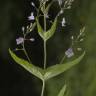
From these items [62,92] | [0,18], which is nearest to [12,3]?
[0,18]

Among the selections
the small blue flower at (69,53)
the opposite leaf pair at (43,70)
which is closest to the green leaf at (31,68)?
the opposite leaf pair at (43,70)

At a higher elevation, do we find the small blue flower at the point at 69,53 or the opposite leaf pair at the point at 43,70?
the small blue flower at the point at 69,53

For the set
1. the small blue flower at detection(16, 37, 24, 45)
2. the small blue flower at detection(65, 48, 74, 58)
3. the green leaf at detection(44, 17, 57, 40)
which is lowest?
the small blue flower at detection(65, 48, 74, 58)

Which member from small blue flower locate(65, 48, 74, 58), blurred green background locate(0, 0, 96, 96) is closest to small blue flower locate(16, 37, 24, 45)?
blurred green background locate(0, 0, 96, 96)

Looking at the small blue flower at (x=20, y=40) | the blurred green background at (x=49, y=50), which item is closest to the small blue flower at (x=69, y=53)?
the blurred green background at (x=49, y=50)

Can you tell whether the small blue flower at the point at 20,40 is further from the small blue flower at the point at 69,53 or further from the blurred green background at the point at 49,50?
the small blue flower at the point at 69,53

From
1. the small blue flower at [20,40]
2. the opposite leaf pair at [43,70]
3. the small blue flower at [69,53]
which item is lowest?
the opposite leaf pair at [43,70]

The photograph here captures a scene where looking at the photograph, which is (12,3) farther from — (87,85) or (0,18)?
(87,85)

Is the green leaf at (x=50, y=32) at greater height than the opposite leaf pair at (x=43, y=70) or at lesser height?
greater

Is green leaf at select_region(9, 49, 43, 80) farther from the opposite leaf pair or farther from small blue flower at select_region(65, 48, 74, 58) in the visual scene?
small blue flower at select_region(65, 48, 74, 58)
